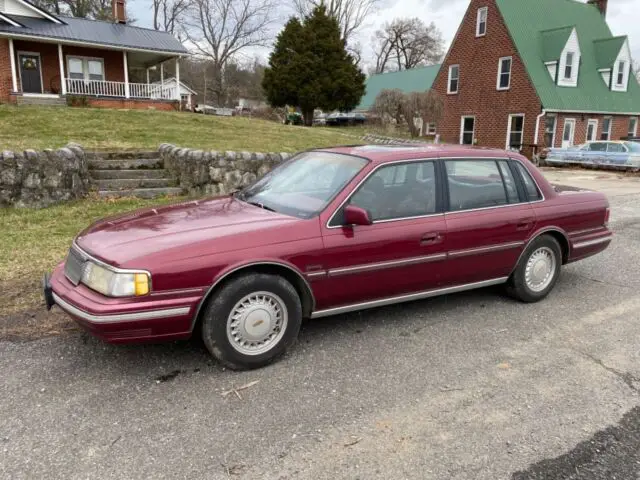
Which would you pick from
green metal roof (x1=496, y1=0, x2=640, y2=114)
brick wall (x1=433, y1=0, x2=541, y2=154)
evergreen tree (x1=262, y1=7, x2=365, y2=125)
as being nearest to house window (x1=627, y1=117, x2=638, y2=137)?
green metal roof (x1=496, y1=0, x2=640, y2=114)

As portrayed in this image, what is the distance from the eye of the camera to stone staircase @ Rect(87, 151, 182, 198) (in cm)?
950

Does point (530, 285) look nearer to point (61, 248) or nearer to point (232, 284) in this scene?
point (232, 284)

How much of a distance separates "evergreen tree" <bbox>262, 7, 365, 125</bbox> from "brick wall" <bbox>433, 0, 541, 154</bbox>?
574 centimetres

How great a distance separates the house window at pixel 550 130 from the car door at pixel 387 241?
2399 centimetres

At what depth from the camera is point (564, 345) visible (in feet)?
13.6

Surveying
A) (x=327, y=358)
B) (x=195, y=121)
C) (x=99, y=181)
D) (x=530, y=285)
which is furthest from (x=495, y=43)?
(x=327, y=358)

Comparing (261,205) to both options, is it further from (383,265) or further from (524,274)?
(524,274)

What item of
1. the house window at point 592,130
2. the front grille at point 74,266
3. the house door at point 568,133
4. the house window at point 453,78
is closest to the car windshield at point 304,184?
the front grille at point 74,266

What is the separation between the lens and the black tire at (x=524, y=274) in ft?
16.3

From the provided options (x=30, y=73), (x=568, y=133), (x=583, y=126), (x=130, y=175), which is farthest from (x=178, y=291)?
(x=583, y=126)

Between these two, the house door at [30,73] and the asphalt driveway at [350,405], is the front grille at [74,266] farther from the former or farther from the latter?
the house door at [30,73]

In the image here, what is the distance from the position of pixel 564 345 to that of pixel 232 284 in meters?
2.71

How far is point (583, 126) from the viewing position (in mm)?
26781

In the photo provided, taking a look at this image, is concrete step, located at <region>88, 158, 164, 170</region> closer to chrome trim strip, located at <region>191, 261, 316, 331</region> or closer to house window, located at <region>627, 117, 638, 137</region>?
chrome trim strip, located at <region>191, 261, 316, 331</region>
